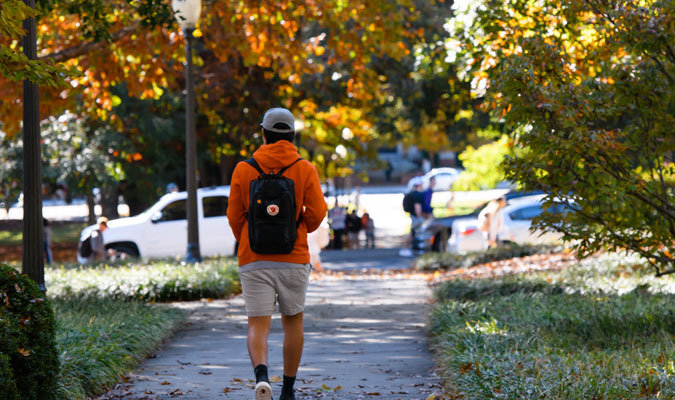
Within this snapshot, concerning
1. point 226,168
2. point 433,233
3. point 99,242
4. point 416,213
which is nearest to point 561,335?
point 99,242

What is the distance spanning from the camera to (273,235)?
213 inches

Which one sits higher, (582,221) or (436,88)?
(436,88)

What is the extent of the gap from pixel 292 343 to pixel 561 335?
2818mm

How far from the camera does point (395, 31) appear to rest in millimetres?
15992

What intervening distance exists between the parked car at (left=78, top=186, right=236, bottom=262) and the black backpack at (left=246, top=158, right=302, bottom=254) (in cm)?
1499

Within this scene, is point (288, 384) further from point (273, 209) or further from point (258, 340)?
point (273, 209)

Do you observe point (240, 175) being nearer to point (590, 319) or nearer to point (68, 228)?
point (590, 319)

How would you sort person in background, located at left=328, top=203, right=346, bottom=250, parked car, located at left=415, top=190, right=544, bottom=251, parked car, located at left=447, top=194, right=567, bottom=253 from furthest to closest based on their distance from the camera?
person in background, located at left=328, top=203, right=346, bottom=250, parked car, located at left=415, top=190, right=544, bottom=251, parked car, located at left=447, top=194, right=567, bottom=253

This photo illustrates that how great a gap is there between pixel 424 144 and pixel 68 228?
55.7 feet

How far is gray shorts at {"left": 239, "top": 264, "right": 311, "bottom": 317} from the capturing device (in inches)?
217

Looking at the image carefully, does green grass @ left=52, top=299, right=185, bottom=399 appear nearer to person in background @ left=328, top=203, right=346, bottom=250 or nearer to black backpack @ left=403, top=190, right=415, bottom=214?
black backpack @ left=403, top=190, right=415, bottom=214

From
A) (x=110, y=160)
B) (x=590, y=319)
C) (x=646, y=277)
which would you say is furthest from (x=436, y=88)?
(x=590, y=319)

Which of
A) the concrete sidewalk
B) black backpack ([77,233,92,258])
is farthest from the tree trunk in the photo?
the concrete sidewalk

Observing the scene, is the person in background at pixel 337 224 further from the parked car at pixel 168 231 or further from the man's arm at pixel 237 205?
the man's arm at pixel 237 205
